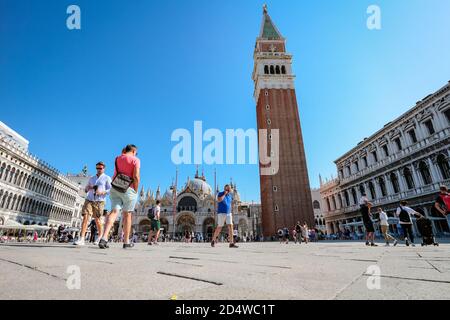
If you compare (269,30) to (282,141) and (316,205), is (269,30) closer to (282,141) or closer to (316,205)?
(282,141)

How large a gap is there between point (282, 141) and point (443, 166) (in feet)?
56.9

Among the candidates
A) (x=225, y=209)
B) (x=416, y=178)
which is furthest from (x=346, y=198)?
(x=225, y=209)

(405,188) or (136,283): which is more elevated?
(405,188)

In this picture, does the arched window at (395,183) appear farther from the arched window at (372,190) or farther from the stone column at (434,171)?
the stone column at (434,171)

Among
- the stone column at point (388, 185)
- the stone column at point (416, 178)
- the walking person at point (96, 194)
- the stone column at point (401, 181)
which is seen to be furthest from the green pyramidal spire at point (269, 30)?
the walking person at point (96, 194)

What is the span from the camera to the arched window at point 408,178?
65.6 feet

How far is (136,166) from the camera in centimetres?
436

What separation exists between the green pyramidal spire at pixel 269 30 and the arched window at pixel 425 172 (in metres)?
31.8

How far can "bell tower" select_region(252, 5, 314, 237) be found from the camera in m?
29.4
